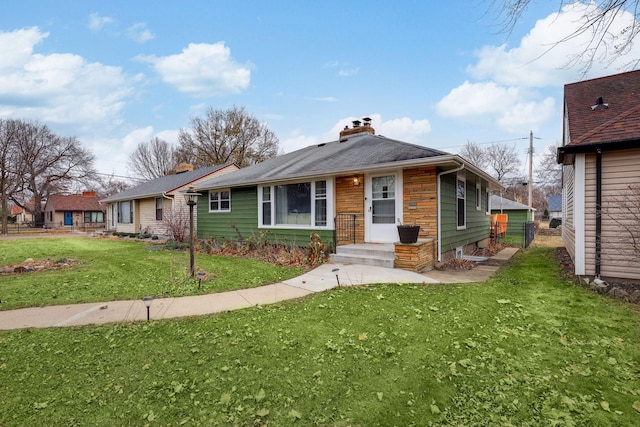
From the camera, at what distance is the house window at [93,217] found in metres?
40.6

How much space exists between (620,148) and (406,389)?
5.82m

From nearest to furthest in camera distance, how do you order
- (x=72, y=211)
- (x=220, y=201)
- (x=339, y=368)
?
(x=339, y=368)
(x=220, y=201)
(x=72, y=211)

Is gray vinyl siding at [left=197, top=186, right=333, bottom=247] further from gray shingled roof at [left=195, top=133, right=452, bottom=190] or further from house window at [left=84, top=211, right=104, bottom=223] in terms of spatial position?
house window at [left=84, top=211, right=104, bottom=223]

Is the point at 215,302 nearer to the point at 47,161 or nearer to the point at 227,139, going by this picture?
the point at 227,139

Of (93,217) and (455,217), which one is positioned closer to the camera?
Answer: (455,217)

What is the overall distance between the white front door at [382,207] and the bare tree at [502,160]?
37025 millimetres

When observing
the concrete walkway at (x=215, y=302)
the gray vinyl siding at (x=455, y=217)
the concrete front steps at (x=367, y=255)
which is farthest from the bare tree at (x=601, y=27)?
the concrete front steps at (x=367, y=255)

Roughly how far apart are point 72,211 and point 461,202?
45.6 meters

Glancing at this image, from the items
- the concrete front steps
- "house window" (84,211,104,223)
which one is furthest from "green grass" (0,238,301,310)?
"house window" (84,211,104,223)

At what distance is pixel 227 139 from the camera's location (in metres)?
30.8

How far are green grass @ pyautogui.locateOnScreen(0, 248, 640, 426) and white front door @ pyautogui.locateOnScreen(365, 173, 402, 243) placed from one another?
12.6ft

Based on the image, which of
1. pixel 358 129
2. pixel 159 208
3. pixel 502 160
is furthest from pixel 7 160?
pixel 502 160

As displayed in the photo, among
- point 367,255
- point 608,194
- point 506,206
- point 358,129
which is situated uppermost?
point 358,129

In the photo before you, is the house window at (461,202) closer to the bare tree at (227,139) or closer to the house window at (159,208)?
the house window at (159,208)
